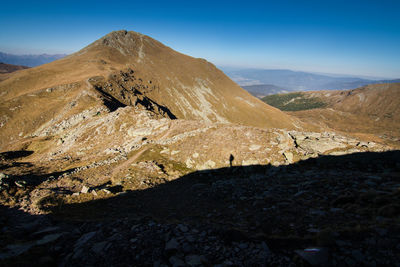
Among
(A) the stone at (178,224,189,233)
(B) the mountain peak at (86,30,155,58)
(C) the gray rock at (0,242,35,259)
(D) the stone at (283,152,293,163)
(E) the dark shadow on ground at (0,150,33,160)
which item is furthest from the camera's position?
(B) the mountain peak at (86,30,155,58)

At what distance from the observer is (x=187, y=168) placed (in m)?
23.3

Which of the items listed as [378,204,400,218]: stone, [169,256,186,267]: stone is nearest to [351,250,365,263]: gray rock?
[378,204,400,218]: stone

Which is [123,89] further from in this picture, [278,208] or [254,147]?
[278,208]

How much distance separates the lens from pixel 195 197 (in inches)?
634

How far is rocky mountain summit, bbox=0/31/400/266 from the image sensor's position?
23.1 feet

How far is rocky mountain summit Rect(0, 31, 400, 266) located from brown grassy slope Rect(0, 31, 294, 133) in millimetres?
82155

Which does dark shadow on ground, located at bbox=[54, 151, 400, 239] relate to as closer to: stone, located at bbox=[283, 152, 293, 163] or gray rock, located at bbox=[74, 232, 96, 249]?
stone, located at bbox=[283, 152, 293, 163]

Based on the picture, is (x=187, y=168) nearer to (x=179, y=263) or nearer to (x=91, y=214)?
(x=91, y=214)

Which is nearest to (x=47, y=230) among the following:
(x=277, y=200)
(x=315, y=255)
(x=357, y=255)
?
(x=315, y=255)

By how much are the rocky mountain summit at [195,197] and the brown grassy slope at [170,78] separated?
8215 cm

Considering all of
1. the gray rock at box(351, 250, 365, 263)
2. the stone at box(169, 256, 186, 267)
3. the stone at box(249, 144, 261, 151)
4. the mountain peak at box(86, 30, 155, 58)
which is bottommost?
the stone at box(249, 144, 261, 151)

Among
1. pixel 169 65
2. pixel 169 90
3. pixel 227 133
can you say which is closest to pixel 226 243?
pixel 227 133

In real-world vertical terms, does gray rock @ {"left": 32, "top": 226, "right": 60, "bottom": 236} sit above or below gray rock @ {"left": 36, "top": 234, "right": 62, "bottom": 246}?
below

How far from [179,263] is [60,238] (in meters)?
6.40
